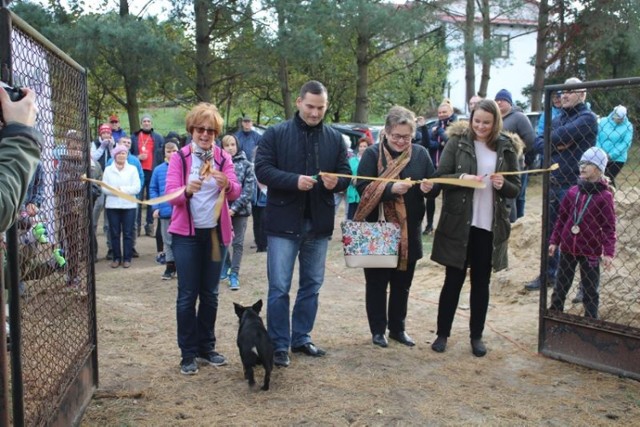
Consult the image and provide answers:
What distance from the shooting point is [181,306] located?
173 inches

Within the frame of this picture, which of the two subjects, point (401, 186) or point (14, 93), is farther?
point (401, 186)

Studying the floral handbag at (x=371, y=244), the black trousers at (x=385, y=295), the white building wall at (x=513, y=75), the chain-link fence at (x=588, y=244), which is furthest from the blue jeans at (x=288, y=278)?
the white building wall at (x=513, y=75)

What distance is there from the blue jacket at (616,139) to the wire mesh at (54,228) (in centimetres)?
453

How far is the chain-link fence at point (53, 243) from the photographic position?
277 cm

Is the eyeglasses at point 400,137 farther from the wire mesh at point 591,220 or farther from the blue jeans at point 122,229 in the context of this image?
the blue jeans at point 122,229

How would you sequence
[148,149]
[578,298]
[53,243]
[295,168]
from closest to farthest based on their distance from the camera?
1. [53,243]
2. [295,168]
3. [578,298]
4. [148,149]

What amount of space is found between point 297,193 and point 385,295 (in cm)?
117

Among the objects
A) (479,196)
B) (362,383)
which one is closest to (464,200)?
(479,196)

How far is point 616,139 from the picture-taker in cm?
616

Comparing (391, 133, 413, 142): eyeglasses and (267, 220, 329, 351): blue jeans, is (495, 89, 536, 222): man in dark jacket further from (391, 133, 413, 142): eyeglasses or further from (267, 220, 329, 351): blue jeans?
(267, 220, 329, 351): blue jeans

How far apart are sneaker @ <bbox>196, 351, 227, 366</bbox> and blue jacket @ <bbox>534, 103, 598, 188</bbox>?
3188 mm

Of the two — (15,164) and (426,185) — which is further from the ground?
(15,164)

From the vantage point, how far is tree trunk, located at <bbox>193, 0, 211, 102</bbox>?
622 inches

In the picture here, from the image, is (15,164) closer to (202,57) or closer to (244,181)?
(244,181)
